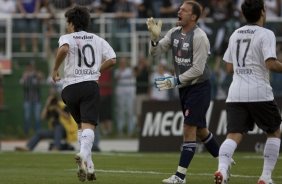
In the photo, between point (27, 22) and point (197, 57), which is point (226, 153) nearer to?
point (197, 57)

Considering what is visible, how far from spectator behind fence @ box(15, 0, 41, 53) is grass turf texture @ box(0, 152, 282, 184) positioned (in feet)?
31.3

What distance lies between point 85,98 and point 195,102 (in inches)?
58.5

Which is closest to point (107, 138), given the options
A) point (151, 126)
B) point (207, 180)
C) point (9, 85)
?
point (9, 85)

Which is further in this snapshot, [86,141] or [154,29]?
[154,29]

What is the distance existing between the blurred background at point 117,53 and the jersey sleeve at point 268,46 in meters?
12.5

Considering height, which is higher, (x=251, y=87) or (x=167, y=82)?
(x=251, y=87)

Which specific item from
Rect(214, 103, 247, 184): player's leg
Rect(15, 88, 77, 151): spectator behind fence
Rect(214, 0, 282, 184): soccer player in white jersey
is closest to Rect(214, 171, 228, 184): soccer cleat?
Rect(214, 103, 247, 184): player's leg

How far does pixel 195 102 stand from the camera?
13.1 m

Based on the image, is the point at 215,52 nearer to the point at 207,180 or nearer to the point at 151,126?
the point at 151,126

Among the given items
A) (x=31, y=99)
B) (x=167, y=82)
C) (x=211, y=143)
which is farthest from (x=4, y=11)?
(x=167, y=82)

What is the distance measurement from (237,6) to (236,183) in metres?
16.8

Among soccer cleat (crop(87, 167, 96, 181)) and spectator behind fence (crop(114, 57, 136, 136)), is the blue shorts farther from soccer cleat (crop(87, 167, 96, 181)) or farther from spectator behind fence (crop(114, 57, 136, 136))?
spectator behind fence (crop(114, 57, 136, 136))

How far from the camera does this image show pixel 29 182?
13.0m

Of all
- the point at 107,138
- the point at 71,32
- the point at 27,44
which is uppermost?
the point at 71,32
